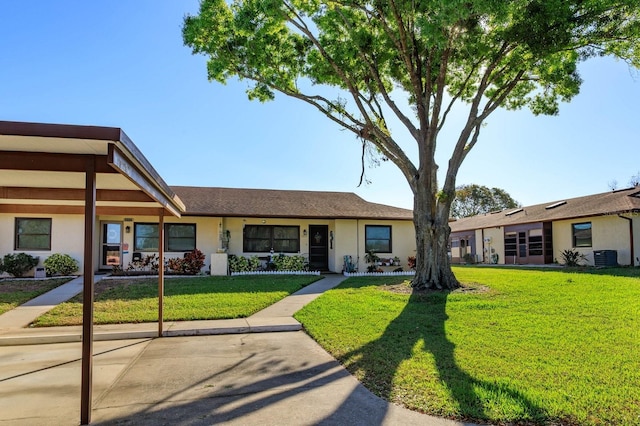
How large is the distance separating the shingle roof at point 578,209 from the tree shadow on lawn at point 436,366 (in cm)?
1641

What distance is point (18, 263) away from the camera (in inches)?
608

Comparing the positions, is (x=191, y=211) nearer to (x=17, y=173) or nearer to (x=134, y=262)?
(x=134, y=262)

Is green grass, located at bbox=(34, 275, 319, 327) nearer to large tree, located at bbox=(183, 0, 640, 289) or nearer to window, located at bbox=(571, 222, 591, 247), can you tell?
large tree, located at bbox=(183, 0, 640, 289)

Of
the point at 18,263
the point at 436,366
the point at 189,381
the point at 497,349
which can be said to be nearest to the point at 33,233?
the point at 18,263

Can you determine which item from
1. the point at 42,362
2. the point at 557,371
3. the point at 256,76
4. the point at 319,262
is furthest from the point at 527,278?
the point at 42,362

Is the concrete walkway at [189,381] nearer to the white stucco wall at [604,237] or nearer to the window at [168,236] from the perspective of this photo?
the window at [168,236]

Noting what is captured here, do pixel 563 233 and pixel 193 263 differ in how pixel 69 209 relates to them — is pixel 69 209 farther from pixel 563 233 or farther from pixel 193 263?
pixel 563 233

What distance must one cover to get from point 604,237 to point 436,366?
20552mm

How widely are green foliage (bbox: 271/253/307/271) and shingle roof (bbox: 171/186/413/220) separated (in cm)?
182

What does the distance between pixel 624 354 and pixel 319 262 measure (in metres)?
14.5

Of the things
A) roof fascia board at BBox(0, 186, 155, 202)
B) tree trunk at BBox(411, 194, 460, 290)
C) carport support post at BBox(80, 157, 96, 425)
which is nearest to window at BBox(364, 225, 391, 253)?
tree trunk at BBox(411, 194, 460, 290)

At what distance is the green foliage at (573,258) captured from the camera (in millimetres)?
22128

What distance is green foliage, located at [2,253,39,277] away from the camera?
→ 50.5 feet

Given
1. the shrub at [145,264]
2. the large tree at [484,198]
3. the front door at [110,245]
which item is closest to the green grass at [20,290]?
the shrub at [145,264]
